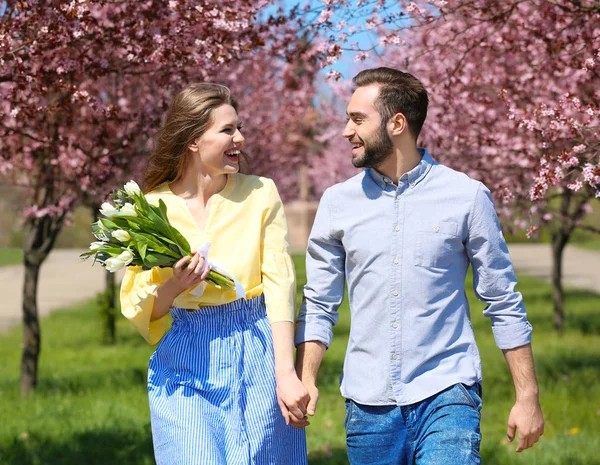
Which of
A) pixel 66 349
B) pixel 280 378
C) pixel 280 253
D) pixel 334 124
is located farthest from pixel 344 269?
pixel 334 124

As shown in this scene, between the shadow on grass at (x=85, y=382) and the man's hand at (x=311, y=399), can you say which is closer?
the man's hand at (x=311, y=399)

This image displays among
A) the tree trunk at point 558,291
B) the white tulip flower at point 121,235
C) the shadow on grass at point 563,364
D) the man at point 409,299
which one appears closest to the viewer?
the man at point 409,299

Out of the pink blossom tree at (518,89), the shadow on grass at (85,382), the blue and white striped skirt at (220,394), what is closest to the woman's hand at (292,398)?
the blue and white striped skirt at (220,394)

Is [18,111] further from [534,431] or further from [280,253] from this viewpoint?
[534,431]

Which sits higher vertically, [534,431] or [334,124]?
[334,124]

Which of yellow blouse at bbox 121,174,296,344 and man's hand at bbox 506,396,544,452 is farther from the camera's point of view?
yellow blouse at bbox 121,174,296,344

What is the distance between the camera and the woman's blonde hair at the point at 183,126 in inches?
150

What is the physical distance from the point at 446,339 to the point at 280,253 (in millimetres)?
726

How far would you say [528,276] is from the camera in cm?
2292

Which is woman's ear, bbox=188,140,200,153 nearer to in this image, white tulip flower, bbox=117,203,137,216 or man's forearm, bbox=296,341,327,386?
white tulip flower, bbox=117,203,137,216

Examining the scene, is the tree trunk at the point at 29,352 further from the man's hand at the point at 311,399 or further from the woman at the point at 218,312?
the man's hand at the point at 311,399

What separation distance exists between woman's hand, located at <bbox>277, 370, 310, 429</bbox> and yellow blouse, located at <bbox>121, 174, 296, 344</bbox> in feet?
0.76

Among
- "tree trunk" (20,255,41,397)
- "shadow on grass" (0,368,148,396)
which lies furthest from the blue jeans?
"tree trunk" (20,255,41,397)

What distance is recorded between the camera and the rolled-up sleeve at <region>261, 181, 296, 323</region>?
12.0ft
